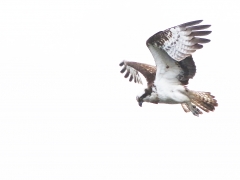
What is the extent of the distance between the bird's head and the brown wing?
18 centimetres

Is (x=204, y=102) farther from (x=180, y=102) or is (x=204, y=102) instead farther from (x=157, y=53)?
(x=157, y=53)

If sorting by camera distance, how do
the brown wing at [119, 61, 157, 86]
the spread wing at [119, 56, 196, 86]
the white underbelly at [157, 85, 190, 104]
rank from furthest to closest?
the brown wing at [119, 61, 157, 86]
the white underbelly at [157, 85, 190, 104]
the spread wing at [119, 56, 196, 86]

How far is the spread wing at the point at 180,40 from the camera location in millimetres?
13461

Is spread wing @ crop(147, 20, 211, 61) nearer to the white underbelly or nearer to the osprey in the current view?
the osprey

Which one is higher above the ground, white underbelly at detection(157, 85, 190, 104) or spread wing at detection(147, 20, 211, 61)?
spread wing at detection(147, 20, 211, 61)

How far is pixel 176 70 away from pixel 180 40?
3.35 ft

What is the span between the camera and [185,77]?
578 inches

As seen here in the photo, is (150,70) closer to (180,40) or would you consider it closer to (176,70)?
(176,70)

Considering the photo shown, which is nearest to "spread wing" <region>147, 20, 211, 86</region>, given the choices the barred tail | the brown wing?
the barred tail

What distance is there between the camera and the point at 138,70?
54.0ft

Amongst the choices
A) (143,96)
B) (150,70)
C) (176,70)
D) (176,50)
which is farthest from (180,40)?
(150,70)

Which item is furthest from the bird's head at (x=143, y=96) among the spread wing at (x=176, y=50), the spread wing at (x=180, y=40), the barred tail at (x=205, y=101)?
the spread wing at (x=180, y=40)

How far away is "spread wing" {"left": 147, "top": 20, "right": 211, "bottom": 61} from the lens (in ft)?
44.2

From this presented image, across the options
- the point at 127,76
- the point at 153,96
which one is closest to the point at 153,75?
the point at 153,96
